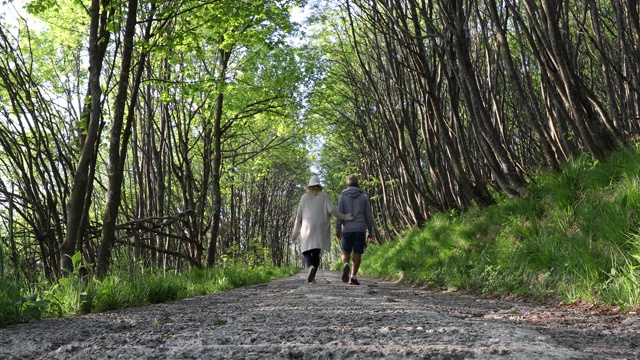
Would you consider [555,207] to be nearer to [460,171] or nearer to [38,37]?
[460,171]

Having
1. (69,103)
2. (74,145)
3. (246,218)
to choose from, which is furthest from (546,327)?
(246,218)

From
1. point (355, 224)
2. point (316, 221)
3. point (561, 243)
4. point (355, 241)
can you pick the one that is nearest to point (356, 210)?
point (355, 224)

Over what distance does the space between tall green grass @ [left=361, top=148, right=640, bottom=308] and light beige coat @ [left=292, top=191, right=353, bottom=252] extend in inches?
85.0

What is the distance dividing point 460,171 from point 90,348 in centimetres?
825

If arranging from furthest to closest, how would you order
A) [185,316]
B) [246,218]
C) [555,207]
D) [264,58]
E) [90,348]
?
[246,218] → [264,58] → [555,207] → [185,316] → [90,348]

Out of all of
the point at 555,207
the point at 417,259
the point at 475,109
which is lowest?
the point at 417,259

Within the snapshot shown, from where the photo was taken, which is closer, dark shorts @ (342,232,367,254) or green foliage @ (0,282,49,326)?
green foliage @ (0,282,49,326)

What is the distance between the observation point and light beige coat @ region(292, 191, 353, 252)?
10062mm

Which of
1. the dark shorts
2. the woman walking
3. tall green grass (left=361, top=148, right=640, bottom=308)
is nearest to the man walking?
the dark shorts

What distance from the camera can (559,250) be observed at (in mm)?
5570

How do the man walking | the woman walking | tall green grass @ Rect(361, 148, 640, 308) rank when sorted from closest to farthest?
1. tall green grass @ Rect(361, 148, 640, 308)
2. the man walking
3. the woman walking

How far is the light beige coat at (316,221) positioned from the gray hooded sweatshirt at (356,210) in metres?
0.15

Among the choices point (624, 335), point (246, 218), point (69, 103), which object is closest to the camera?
point (624, 335)

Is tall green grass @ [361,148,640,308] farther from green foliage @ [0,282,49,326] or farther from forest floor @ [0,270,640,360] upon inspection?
green foliage @ [0,282,49,326]
